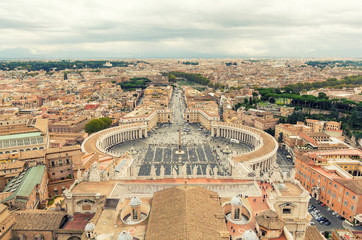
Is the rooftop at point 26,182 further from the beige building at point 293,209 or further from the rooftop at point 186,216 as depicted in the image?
the beige building at point 293,209

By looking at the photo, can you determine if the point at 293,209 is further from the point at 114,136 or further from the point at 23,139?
the point at 114,136

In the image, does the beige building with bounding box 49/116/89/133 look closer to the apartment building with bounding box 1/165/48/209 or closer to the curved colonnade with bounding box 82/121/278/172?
the curved colonnade with bounding box 82/121/278/172

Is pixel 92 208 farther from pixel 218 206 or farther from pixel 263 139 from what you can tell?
pixel 263 139

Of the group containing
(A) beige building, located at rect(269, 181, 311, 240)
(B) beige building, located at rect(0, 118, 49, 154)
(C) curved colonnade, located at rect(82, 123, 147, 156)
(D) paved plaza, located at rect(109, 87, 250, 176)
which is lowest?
(D) paved plaza, located at rect(109, 87, 250, 176)

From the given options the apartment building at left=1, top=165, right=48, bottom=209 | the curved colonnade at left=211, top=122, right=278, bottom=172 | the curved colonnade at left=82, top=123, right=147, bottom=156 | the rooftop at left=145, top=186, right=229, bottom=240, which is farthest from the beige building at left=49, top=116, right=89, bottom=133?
the rooftop at left=145, top=186, right=229, bottom=240

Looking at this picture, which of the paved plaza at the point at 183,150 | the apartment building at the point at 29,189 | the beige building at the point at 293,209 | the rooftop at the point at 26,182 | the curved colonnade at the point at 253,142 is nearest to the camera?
the beige building at the point at 293,209

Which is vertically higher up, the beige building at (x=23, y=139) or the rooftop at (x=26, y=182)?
the beige building at (x=23, y=139)

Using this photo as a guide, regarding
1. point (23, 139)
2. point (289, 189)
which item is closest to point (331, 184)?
point (289, 189)

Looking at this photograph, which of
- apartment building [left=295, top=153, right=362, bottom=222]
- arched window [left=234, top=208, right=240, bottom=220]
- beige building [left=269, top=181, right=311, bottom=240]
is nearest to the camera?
arched window [left=234, top=208, right=240, bottom=220]

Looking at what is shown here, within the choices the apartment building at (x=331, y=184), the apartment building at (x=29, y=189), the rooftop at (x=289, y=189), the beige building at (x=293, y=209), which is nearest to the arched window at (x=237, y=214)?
the beige building at (x=293, y=209)
